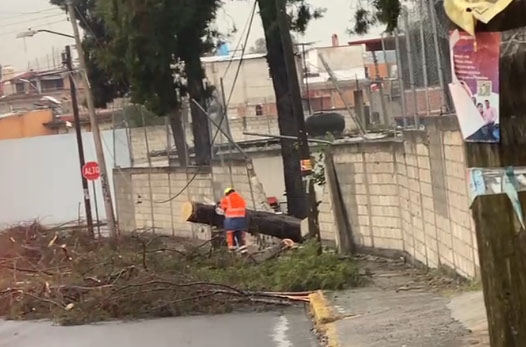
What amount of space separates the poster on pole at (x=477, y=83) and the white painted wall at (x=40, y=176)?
54249 millimetres

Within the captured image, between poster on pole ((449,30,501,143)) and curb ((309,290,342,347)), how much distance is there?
6.09 meters

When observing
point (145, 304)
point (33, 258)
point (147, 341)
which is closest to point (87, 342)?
point (147, 341)

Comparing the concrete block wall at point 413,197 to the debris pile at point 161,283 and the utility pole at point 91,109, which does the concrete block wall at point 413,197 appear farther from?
the utility pole at point 91,109

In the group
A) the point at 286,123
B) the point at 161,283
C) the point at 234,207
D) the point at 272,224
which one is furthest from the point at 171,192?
the point at 161,283

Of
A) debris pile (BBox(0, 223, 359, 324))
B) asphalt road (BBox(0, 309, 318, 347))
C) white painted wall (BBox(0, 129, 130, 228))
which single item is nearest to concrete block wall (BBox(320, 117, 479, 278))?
debris pile (BBox(0, 223, 359, 324))

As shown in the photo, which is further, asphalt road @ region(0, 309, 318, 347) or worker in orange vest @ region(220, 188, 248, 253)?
worker in orange vest @ region(220, 188, 248, 253)

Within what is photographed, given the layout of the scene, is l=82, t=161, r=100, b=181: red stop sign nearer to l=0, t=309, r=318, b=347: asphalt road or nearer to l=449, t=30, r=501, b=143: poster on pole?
l=0, t=309, r=318, b=347: asphalt road

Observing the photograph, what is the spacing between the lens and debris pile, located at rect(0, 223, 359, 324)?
14.5m

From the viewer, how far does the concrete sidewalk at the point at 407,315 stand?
357 inches

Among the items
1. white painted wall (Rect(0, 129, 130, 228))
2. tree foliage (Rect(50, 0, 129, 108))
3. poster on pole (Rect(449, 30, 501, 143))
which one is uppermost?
tree foliage (Rect(50, 0, 129, 108))

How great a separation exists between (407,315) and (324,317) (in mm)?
1299

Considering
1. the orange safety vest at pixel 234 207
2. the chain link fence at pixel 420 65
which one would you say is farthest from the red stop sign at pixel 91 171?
the chain link fence at pixel 420 65

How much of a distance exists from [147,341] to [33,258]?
9.26 metres

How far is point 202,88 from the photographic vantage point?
109 feet
